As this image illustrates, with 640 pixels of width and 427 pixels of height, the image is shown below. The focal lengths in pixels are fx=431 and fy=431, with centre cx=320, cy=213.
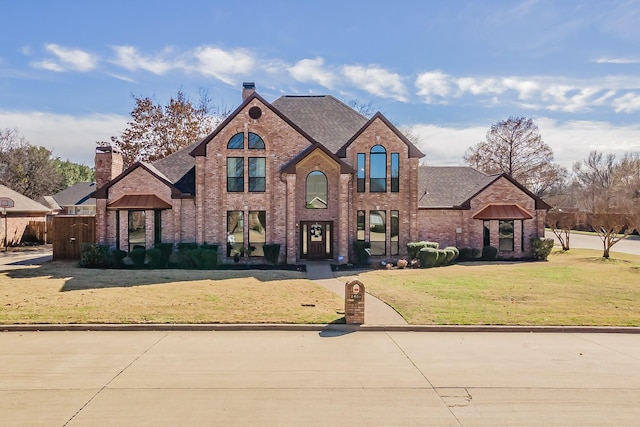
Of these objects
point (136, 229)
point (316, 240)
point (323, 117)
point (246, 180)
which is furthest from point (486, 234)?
point (136, 229)

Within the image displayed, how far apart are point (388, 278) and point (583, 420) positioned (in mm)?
12193

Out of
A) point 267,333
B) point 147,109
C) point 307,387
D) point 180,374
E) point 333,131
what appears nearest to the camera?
point 307,387

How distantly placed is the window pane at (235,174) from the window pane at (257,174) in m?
0.48

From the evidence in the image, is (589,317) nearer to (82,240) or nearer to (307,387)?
(307,387)

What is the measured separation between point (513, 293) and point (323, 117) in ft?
54.0

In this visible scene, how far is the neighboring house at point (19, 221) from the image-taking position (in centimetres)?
3056

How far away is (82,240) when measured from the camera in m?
23.6

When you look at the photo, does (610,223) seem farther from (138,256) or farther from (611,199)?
(138,256)

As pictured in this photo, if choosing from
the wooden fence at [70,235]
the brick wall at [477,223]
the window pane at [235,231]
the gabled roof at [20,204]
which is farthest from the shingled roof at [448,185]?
the gabled roof at [20,204]

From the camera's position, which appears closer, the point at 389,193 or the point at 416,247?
the point at 416,247

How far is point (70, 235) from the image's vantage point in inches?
926

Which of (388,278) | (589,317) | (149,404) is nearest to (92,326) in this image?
(149,404)

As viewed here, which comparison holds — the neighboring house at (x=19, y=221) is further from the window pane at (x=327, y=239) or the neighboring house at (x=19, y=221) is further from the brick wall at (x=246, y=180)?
the window pane at (x=327, y=239)

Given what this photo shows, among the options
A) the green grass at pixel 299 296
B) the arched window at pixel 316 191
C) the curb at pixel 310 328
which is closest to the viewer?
the curb at pixel 310 328
